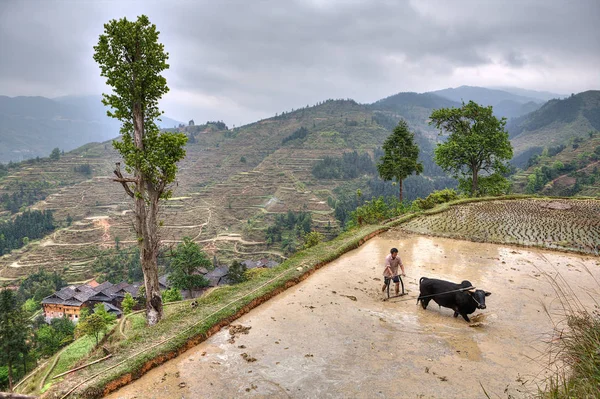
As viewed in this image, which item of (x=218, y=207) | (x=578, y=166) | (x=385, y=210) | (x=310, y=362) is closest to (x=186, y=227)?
(x=218, y=207)

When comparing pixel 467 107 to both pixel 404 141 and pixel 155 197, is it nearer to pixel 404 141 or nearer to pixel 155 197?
pixel 404 141

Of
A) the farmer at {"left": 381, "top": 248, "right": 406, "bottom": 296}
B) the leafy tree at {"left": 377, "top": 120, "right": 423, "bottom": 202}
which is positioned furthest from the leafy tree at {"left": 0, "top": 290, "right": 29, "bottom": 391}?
the leafy tree at {"left": 377, "top": 120, "right": 423, "bottom": 202}

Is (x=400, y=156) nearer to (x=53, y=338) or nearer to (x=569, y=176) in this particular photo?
(x=53, y=338)

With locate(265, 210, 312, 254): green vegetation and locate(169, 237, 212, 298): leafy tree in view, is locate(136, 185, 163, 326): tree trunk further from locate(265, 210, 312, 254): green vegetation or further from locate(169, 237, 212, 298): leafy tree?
locate(265, 210, 312, 254): green vegetation

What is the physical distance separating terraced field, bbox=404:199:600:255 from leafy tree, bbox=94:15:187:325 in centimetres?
1044

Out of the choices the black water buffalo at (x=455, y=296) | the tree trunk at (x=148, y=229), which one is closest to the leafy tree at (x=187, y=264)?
the tree trunk at (x=148, y=229)

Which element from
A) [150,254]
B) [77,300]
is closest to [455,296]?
[150,254]

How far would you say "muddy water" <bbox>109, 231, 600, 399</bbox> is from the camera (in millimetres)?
4562

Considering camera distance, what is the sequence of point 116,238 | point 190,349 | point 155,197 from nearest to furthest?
point 190,349 → point 155,197 → point 116,238

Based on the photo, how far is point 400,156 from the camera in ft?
65.7

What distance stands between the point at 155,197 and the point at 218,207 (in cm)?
7833

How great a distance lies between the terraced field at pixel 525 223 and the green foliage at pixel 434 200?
81.1 inches

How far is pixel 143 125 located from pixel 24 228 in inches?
3354

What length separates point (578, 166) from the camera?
219 feet
